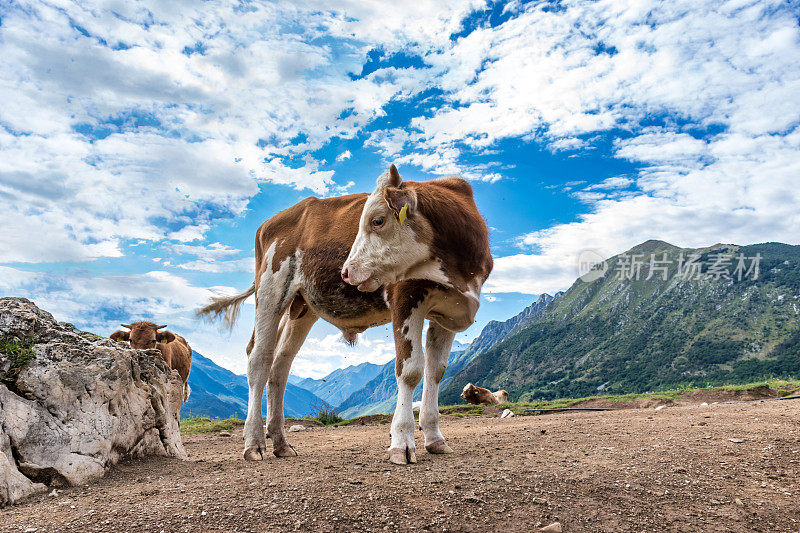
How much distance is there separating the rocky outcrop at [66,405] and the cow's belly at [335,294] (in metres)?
2.76

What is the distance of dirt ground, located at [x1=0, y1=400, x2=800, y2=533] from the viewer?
3.99 meters

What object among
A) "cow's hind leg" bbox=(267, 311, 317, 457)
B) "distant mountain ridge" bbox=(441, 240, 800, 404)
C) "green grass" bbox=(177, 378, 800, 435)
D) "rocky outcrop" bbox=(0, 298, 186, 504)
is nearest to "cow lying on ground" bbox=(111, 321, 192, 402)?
"green grass" bbox=(177, 378, 800, 435)

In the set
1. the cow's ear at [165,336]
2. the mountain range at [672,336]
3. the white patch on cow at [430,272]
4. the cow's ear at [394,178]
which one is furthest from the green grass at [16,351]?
the mountain range at [672,336]

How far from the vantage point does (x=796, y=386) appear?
16000 millimetres

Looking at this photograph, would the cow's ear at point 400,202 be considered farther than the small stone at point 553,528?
Yes

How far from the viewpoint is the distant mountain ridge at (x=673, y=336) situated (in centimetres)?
9881

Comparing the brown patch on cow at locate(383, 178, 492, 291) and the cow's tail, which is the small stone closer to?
the brown patch on cow at locate(383, 178, 492, 291)

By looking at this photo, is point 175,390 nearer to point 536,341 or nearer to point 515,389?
point 515,389

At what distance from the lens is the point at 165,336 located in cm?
Result: 1511

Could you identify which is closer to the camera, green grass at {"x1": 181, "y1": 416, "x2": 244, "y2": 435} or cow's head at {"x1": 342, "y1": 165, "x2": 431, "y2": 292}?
cow's head at {"x1": 342, "y1": 165, "x2": 431, "y2": 292}

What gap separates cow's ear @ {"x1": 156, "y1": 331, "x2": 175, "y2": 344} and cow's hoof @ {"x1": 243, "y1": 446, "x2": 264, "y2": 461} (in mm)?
8833

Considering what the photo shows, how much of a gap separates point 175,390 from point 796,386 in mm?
18395

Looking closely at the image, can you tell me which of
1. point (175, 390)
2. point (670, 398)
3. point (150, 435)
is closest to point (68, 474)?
point (150, 435)

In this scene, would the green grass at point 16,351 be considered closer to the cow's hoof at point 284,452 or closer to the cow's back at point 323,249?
the cow's back at point 323,249
